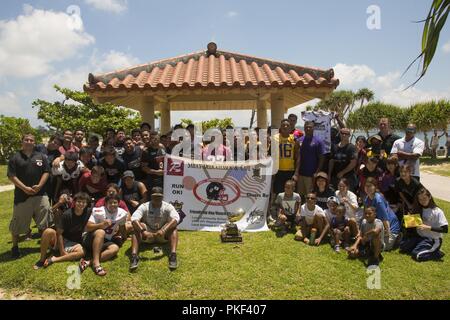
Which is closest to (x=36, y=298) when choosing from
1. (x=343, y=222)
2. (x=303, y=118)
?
(x=343, y=222)

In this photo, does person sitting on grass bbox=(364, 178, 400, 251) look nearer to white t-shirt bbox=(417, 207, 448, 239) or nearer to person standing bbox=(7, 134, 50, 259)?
white t-shirt bbox=(417, 207, 448, 239)

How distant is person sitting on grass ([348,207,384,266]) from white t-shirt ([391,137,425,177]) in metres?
1.90

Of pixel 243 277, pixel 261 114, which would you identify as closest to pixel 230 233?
pixel 243 277

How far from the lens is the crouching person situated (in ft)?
18.9

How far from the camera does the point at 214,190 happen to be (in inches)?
283

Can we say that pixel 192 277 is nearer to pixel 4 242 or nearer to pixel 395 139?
pixel 4 242

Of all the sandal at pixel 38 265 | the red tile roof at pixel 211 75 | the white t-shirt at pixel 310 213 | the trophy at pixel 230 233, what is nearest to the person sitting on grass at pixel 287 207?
the white t-shirt at pixel 310 213

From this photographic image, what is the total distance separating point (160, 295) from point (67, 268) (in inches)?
67.6

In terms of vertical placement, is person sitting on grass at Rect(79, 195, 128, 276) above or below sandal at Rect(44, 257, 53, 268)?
above

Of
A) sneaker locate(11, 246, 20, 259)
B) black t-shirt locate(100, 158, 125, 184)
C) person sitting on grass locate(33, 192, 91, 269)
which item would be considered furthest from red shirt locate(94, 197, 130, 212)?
sneaker locate(11, 246, 20, 259)

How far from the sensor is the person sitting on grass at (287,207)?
265 inches

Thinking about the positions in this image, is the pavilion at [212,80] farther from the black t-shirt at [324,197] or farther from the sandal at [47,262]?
the sandal at [47,262]

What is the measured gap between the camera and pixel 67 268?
17.6 feet

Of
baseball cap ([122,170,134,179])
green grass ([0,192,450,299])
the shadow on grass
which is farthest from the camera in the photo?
baseball cap ([122,170,134,179])
